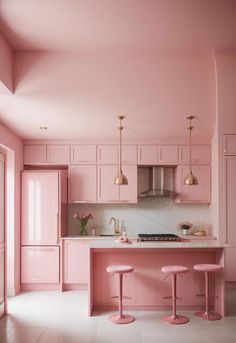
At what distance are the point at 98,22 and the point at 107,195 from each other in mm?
3565

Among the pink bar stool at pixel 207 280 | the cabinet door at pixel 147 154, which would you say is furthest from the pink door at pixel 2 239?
the cabinet door at pixel 147 154

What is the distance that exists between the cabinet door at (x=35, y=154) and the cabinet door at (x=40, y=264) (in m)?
1.54

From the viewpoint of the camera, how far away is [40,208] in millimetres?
6609

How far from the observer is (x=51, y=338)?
4.27 metres

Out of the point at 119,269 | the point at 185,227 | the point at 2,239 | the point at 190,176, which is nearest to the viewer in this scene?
the point at 119,269

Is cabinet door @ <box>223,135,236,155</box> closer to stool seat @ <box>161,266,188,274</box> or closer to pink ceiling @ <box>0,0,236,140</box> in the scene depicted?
pink ceiling @ <box>0,0,236,140</box>

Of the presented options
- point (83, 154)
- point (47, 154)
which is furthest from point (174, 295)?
point (47, 154)

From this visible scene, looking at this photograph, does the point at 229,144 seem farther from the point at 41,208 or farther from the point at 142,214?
the point at 41,208

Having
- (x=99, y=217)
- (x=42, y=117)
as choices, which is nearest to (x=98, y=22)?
(x=42, y=117)

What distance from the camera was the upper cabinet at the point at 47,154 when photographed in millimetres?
6953

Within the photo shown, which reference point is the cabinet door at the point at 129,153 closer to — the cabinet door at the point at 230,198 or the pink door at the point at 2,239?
the cabinet door at the point at 230,198

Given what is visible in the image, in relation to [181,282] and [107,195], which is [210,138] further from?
[181,282]

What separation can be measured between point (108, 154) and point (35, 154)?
1.32m

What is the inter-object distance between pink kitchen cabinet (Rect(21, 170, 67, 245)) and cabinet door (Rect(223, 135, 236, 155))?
2770 mm
